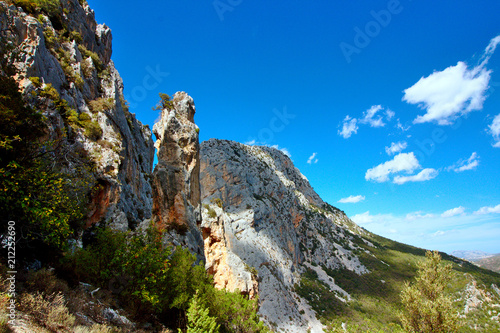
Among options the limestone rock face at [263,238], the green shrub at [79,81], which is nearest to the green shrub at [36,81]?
the green shrub at [79,81]

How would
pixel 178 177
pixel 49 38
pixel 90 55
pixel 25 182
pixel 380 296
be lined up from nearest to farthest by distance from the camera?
pixel 25 182 < pixel 178 177 < pixel 49 38 < pixel 90 55 < pixel 380 296

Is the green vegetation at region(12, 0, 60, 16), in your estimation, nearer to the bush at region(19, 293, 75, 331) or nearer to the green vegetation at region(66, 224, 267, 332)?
the green vegetation at region(66, 224, 267, 332)

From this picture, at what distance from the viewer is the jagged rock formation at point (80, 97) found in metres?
18.1

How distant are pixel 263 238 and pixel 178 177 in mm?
48611

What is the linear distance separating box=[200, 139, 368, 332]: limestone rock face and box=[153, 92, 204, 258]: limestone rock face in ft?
25.9

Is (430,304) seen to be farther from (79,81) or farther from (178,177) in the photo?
(79,81)

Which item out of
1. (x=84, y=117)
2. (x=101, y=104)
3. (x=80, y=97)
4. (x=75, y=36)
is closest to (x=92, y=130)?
(x=84, y=117)

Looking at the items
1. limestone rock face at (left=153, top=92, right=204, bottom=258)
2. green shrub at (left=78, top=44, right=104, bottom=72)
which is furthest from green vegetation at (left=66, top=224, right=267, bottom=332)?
green shrub at (left=78, top=44, right=104, bottom=72)

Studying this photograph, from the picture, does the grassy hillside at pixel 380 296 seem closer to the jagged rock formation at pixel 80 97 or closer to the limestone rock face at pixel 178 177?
the limestone rock face at pixel 178 177

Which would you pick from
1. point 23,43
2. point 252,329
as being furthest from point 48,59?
point 252,329

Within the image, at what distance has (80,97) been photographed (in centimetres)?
2528

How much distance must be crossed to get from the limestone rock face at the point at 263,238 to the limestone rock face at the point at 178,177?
25.9 ft

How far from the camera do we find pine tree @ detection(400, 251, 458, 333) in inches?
774

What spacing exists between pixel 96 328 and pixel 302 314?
5955cm
